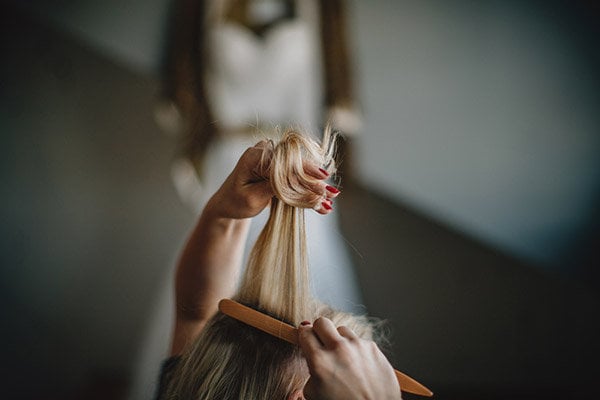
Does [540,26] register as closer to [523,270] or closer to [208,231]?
[523,270]

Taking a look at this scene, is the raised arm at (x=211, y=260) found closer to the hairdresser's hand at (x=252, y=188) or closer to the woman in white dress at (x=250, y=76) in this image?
the hairdresser's hand at (x=252, y=188)

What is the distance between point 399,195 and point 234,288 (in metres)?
0.98

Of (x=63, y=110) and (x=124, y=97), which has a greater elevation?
(x=124, y=97)

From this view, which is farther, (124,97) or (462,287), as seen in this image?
(124,97)

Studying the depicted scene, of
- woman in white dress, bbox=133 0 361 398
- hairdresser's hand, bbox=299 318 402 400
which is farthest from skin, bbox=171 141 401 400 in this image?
woman in white dress, bbox=133 0 361 398

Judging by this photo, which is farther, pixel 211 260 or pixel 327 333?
pixel 211 260

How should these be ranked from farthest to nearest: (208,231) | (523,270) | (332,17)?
(332,17) → (523,270) → (208,231)

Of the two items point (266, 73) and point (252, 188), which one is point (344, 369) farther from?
point (266, 73)

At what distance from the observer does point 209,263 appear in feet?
1.99

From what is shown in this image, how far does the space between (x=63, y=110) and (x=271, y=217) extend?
1.37 m

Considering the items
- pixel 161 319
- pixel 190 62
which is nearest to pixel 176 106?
pixel 190 62

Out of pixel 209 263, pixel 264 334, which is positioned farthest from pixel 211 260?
pixel 264 334

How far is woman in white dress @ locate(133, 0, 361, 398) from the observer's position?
152 centimetres

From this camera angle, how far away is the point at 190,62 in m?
1.57
